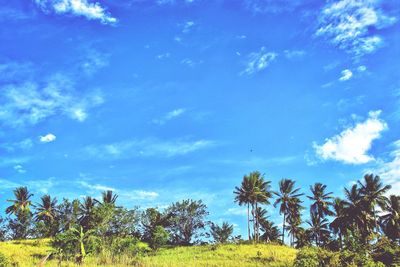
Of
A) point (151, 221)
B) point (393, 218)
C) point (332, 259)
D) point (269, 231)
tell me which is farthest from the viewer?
point (269, 231)

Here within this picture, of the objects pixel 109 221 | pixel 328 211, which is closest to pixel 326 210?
pixel 328 211

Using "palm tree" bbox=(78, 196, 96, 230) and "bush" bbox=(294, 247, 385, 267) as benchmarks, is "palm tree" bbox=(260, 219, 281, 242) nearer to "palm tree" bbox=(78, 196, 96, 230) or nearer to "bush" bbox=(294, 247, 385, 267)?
"palm tree" bbox=(78, 196, 96, 230)

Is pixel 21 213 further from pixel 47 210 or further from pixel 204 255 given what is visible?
pixel 204 255

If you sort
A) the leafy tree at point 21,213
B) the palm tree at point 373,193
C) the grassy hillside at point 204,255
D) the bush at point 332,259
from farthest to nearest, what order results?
the leafy tree at point 21,213 → the palm tree at point 373,193 → the grassy hillside at point 204,255 → the bush at point 332,259

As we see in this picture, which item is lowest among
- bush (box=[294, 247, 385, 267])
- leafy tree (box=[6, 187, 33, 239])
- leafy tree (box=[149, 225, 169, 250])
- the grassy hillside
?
bush (box=[294, 247, 385, 267])

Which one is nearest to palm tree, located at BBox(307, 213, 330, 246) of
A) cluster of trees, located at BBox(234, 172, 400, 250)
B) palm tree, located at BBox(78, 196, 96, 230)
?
cluster of trees, located at BBox(234, 172, 400, 250)

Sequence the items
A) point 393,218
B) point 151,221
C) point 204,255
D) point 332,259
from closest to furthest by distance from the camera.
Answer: point 332,259
point 204,255
point 393,218
point 151,221

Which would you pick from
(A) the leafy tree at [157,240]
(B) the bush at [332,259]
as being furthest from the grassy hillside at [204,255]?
(B) the bush at [332,259]

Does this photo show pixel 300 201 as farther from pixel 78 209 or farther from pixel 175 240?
pixel 78 209

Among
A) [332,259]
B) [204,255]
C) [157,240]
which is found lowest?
[332,259]

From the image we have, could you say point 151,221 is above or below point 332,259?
above

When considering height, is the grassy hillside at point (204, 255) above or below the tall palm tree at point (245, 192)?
below

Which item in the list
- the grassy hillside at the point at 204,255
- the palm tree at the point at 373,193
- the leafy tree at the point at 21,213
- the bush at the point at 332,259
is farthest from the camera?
the leafy tree at the point at 21,213

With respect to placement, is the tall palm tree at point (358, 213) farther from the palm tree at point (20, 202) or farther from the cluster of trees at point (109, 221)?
the palm tree at point (20, 202)
